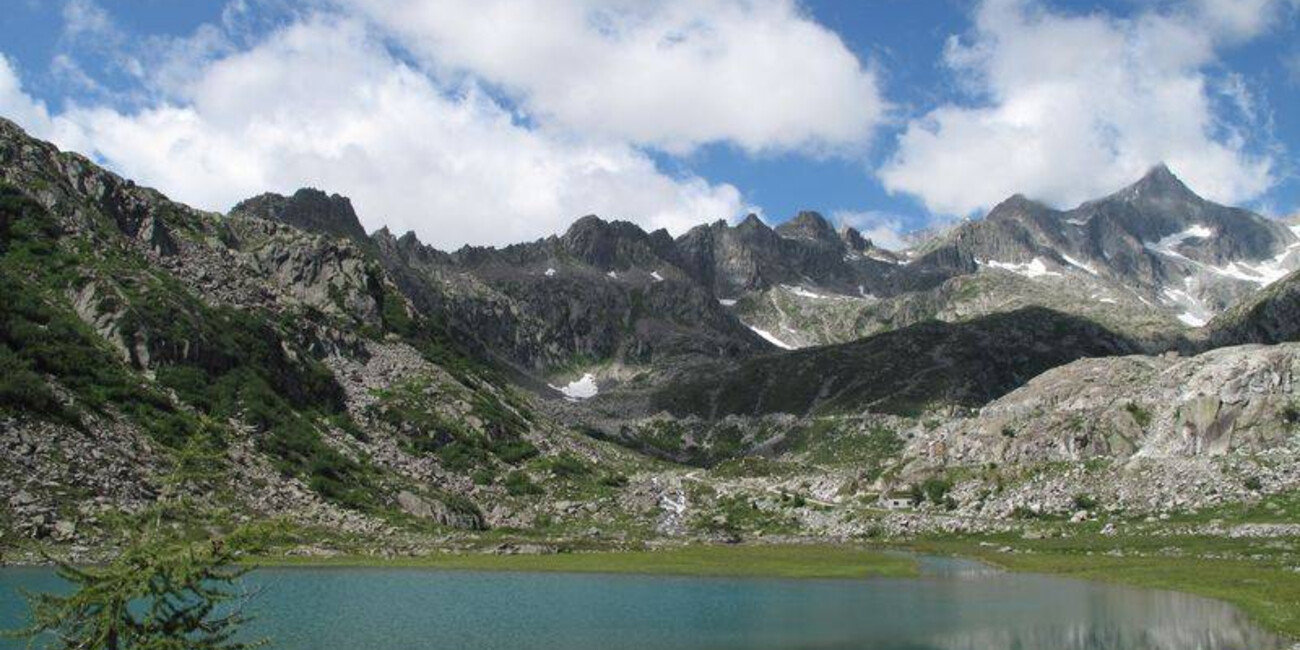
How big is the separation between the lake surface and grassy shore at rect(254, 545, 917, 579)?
7.43 meters

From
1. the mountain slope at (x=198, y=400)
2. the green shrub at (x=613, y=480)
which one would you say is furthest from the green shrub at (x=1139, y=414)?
the green shrub at (x=613, y=480)

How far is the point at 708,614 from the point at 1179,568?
1878 inches

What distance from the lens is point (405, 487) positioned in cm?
13838

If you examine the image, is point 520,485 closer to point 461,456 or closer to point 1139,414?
point 461,456

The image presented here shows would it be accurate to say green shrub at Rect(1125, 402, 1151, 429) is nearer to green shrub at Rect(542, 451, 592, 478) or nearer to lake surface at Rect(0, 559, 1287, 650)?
lake surface at Rect(0, 559, 1287, 650)

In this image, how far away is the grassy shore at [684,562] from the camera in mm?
94250

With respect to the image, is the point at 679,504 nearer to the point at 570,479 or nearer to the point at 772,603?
the point at 570,479

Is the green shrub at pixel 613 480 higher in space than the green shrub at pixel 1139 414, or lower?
lower

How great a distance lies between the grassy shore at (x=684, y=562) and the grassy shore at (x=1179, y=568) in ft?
40.0

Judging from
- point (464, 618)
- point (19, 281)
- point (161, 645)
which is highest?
point (19, 281)

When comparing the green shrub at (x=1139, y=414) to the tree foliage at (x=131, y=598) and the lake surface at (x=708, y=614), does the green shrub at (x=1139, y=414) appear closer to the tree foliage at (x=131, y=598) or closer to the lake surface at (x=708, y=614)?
the lake surface at (x=708, y=614)

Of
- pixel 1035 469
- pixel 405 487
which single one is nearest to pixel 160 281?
pixel 405 487

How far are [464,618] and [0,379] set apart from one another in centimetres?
6775

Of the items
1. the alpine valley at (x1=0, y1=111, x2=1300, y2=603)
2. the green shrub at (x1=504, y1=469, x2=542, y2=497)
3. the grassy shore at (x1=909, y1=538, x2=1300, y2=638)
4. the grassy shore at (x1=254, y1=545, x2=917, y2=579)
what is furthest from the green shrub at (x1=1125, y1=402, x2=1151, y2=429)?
the green shrub at (x1=504, y1=469, x2=542, y2=497)
